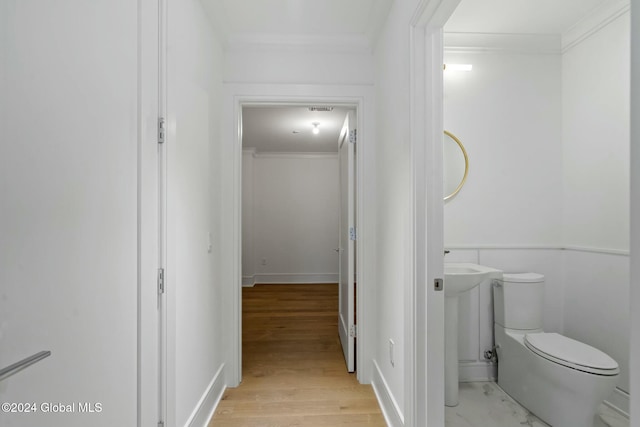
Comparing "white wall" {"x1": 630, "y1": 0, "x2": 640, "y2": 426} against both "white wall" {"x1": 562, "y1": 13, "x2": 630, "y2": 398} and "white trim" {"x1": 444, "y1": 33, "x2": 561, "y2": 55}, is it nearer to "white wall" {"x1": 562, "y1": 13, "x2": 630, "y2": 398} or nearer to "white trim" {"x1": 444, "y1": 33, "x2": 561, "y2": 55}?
"white wall" {"x1": 562, "y1": 13, "x2": 630, "y2": 398}

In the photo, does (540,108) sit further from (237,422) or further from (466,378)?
(237,422)

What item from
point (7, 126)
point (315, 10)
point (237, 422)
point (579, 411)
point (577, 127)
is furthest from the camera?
point (577, 127)

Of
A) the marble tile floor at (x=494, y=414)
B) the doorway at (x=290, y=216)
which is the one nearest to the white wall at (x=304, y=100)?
the marble tile floor at (x=494, y=414)

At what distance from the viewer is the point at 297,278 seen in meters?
6.04

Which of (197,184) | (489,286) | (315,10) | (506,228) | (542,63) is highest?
(315,10)

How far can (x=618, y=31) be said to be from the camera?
1928mm

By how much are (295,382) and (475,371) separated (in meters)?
1.29

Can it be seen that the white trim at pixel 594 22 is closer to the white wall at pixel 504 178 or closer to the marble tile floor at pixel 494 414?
the white wall at pixel 504 178

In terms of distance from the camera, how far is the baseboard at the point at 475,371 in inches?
89.7

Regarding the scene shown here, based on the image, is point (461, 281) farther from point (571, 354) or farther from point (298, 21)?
point (298, 21)

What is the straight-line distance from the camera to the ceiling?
1936mm

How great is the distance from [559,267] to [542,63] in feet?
4.82

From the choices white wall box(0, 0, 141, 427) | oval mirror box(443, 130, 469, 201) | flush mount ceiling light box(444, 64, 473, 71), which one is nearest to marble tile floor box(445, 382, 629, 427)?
oval mirror box(443, 130, 469, 201)

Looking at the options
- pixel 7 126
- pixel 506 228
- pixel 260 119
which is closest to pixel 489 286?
pixel 506 228
